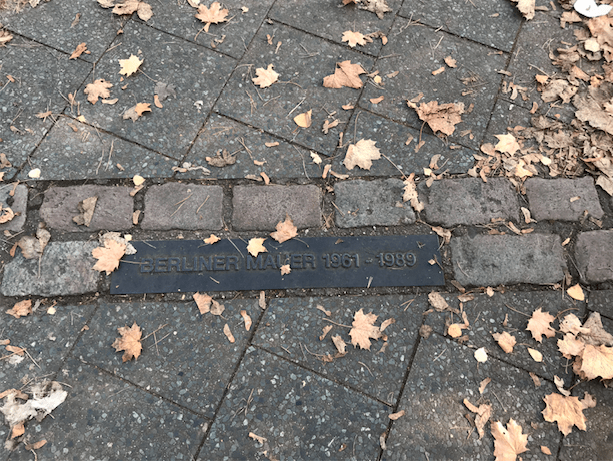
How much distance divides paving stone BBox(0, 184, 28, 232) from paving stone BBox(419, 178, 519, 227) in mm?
2404

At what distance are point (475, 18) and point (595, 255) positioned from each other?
1.90 meters

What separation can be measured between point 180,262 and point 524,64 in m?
2.73

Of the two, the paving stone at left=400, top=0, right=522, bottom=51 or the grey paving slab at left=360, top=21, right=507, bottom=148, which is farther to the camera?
the paving stone at left=400, top=0, right=522, bottom=51

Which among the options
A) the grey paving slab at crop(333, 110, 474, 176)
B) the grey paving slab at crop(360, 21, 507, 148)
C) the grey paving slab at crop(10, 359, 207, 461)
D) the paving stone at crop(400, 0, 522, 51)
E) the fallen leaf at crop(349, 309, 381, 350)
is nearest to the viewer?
the grey paving slab at crop(10, 359, 207, 461)

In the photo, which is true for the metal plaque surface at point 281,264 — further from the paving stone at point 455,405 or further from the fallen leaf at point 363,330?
the paving stone at point 455,405

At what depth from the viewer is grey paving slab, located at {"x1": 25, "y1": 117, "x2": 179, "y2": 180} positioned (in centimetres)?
262

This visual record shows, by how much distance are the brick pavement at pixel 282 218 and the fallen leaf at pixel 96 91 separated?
45mm

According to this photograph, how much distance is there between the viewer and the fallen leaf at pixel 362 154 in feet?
8.86

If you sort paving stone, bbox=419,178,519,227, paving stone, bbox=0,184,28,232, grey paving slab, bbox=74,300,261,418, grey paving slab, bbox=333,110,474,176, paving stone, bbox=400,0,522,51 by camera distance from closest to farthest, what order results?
grey paving slab, bbox=74,300,261,418 < paving stone, bbox=0,184,28,232 < paving stone, bbox=419,178,519,227 < grey paving slab, bbox=333,110,474,176 < paving stone, bbox=400,0,522,51

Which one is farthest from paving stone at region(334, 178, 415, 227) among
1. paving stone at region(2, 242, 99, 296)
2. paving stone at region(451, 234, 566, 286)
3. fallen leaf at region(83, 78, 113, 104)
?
fallen leaf at region(83, 78, 113, 104)

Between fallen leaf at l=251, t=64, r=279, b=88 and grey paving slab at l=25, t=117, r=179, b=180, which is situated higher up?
fallen leaf at l=251, t=64, r=279, b=88

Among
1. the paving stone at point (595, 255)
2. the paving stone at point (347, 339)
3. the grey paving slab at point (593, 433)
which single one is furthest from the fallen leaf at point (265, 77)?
the grey paving slab at point (593, 433)

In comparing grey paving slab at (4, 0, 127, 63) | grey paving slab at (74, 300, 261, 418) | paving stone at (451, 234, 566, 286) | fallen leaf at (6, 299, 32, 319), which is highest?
grey paving slab at (4, 0, 127, 63)

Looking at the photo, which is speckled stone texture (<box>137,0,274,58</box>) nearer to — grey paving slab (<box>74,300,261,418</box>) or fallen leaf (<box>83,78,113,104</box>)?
fallen leaf (<box>83,78,113,104</box>)
